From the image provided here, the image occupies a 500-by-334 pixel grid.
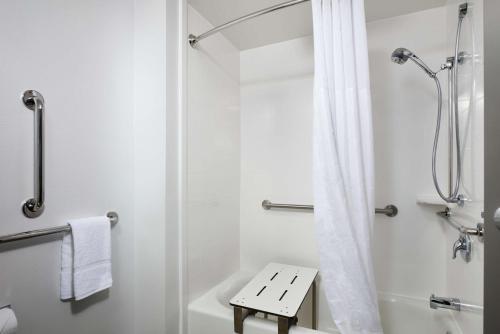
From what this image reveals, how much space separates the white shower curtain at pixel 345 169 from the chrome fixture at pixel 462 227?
376 millimetres

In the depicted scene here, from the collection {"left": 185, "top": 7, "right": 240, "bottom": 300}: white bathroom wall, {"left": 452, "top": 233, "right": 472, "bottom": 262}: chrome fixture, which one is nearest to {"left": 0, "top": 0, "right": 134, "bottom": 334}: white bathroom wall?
{"left": 185, "top": 7, "right": 240, "bottom": 300}: white bathroom wall

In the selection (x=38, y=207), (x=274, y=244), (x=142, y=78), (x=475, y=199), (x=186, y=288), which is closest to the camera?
(x=38, y=207)

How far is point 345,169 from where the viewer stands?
0.97 metres

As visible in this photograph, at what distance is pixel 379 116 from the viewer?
60.6 inches

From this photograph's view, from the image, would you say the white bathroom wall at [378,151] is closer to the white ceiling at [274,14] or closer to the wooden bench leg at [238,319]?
the white ceiling at [274,14]

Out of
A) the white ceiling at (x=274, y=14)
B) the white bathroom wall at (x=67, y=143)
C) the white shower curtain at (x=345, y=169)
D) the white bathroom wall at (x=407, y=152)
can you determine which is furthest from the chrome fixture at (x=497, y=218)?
the white ceiling at (x=274, y=14)

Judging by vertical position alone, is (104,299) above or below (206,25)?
below

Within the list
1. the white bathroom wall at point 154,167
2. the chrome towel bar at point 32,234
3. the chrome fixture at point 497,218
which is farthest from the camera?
the white bathroom wall at point 154,167

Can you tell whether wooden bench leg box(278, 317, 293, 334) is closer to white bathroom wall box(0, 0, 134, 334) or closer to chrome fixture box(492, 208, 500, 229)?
white bathroom wall box(0, 0, 134, 334)

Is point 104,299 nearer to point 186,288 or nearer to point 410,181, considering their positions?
point 186,288

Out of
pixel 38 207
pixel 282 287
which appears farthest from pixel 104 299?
pixel 282 287

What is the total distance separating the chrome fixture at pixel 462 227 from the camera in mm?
896

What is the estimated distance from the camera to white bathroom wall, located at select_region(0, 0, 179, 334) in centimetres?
79

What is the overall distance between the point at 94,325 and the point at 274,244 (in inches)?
45.8
